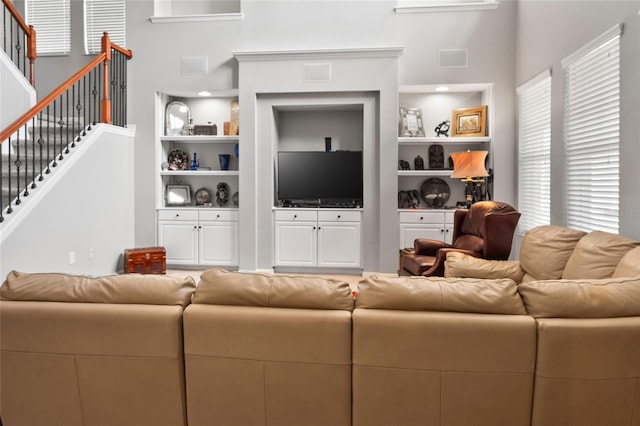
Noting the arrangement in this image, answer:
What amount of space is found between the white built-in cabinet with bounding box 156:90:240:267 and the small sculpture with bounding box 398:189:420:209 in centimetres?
222

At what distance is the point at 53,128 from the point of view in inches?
224

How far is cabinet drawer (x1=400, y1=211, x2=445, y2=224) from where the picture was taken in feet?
19.8

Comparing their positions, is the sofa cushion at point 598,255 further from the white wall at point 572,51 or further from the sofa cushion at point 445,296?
the sofa cushion at point 445,296

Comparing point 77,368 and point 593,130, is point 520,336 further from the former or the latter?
point 593,130

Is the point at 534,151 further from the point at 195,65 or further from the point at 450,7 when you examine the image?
the point at 195,65

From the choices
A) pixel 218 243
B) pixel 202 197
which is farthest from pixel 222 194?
pixel 218 243

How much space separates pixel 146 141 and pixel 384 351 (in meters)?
5.58

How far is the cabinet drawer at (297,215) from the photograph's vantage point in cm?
618

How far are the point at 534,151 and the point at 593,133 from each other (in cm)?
144

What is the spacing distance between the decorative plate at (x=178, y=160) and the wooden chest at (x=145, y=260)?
1214 millimetres

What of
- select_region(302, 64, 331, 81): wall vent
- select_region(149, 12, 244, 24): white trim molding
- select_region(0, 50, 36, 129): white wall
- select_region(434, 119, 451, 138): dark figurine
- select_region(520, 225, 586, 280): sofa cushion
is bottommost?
select_region(520, 225, 586, 280): sofa cushion

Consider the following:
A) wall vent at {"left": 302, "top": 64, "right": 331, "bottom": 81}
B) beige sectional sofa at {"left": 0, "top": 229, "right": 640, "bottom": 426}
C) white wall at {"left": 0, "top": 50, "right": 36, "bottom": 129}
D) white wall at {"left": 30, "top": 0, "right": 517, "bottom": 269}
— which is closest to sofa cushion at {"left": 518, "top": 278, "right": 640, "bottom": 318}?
beige sectional sofa at {"left": 0, "top": 229, "right": 640, "bottom": 426}

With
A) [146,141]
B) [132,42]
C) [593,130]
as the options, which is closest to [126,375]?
[593,130]

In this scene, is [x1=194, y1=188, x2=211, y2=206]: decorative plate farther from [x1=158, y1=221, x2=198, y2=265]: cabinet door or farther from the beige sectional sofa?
the beige sectional sofa
